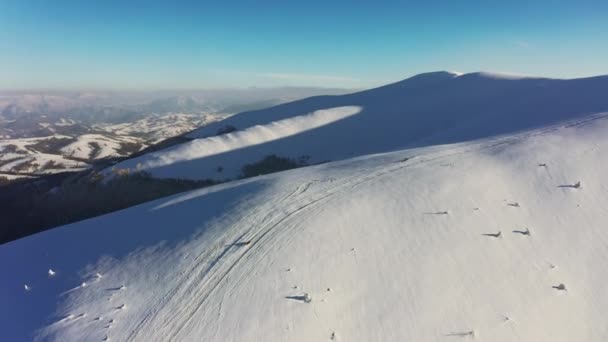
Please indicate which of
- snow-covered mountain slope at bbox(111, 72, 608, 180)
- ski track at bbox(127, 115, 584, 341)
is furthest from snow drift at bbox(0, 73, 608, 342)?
snow-covered mountain slope at bbox(111, 72, 608, 180)

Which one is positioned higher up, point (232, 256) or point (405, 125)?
point (405, 125)

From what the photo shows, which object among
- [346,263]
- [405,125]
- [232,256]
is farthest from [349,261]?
[405,125]

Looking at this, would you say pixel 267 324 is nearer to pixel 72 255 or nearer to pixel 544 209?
pixel 72 255

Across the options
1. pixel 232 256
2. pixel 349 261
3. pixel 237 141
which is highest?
pixel 349 261

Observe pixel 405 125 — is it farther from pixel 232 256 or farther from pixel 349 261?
pixel 232 256

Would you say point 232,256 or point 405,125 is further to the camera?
point 405,125

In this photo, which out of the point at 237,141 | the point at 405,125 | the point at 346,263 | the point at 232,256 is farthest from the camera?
the point at 405,125

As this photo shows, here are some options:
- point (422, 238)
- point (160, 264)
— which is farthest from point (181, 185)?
point (422, 238)
